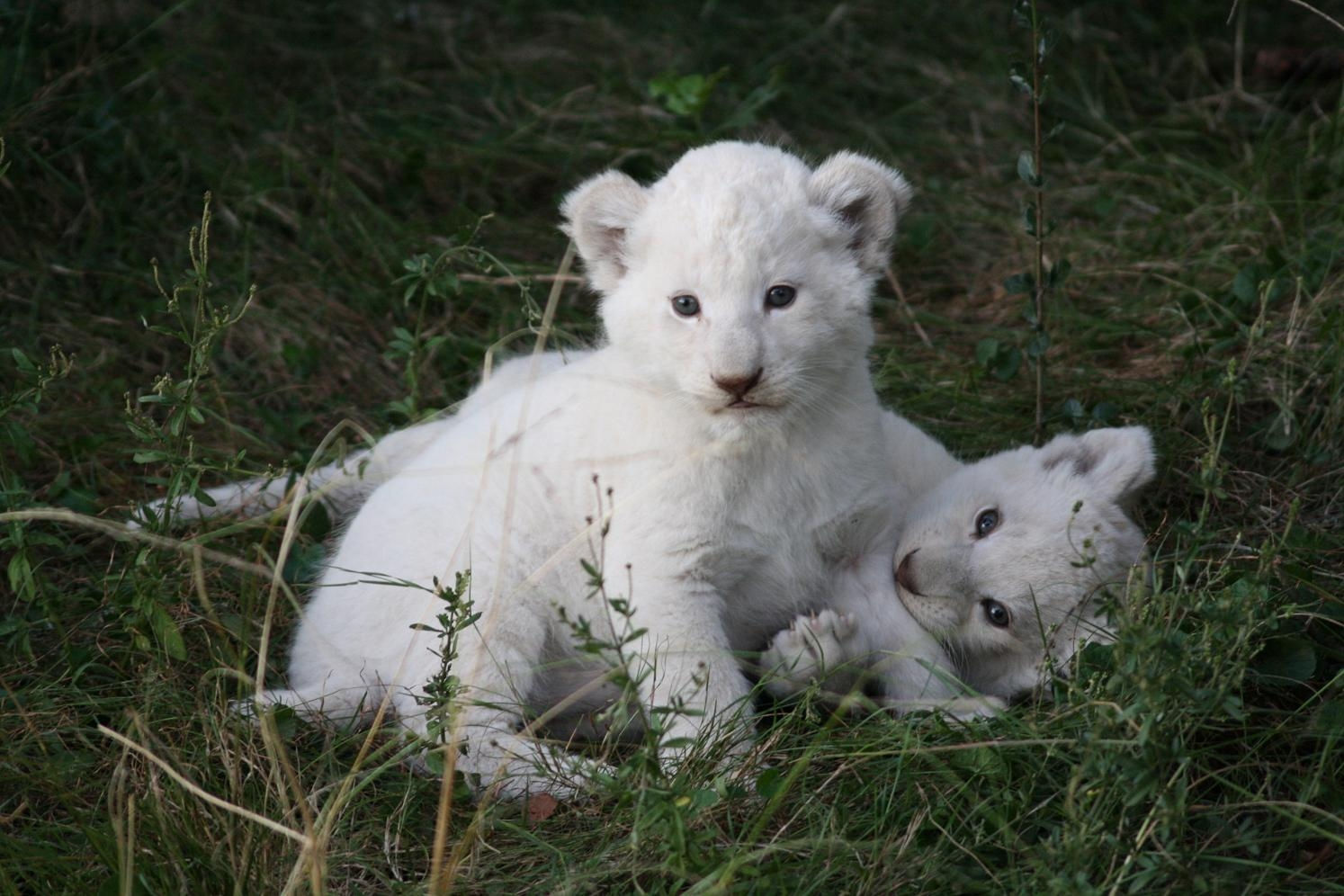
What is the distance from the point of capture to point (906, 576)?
3.96 meters

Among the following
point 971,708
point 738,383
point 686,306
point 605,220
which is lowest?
point 971,708

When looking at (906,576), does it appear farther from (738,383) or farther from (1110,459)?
(738,383)

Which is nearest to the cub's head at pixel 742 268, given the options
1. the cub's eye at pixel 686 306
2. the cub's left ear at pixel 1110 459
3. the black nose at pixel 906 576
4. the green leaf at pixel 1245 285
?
the cub's eye at pixel 686 306

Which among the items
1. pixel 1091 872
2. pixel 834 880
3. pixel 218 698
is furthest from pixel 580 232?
pixel 1091 872

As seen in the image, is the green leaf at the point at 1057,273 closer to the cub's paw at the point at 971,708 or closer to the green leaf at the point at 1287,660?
the green leaf at the point at 1287,660

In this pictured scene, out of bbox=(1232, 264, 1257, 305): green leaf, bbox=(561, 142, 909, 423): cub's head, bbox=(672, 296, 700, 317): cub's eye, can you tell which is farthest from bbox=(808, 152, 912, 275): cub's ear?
bbox=(1232, 264, 1257, 305): green leaf

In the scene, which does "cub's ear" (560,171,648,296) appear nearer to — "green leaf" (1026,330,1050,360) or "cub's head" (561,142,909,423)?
"cub's head" (561,142,909,423)

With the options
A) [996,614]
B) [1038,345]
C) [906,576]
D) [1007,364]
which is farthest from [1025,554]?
[1007,364]

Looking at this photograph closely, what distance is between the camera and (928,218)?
19.6ft

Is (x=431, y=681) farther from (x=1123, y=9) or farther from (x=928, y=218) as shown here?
(x=1123, y=9)

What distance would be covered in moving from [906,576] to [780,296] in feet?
3.22

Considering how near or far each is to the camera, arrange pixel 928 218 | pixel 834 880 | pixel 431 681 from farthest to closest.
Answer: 1. pixel 928 218
2. pixel 431 681
3. pixel 834 880

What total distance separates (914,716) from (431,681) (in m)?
1.25

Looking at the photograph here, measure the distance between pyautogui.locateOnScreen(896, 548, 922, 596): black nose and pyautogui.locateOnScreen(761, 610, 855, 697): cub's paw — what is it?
0.26 m
